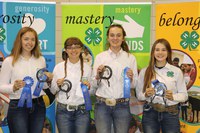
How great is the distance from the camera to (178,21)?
2975 mm

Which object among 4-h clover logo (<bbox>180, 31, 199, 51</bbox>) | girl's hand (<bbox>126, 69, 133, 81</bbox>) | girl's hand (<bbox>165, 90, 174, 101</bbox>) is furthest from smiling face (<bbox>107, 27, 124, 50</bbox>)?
→ 4-h clover logo (<bbox>180, 31, 199, 51</bbox>)

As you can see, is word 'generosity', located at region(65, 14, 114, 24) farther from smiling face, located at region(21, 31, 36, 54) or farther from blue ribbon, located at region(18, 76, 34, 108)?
blue ribbon, located at region(18, 76, 34, 108)

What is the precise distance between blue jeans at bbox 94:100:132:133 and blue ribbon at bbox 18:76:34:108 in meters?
0.61

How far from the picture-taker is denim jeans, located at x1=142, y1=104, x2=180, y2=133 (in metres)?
2.53

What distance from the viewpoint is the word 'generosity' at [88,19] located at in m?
3.06

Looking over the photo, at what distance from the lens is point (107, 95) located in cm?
257

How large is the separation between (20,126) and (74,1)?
1.55 metres

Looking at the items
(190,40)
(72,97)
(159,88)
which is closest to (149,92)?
(159,88)

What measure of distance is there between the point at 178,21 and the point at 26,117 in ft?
5.81

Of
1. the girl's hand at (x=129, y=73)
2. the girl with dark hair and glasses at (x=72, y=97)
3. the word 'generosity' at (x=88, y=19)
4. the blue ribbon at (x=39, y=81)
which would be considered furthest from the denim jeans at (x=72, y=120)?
the word 'generosity' at (x=88, y=19)

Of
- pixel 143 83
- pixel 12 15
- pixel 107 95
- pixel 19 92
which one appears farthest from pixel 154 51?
pixel 12 15

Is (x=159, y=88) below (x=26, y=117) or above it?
above

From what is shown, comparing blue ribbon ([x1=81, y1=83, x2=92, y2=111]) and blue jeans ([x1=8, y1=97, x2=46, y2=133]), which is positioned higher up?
blue ribbon ([x1=81, y1=83, x2=92, y2=111])

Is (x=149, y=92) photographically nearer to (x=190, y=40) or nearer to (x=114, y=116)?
(x=114, y=116)
